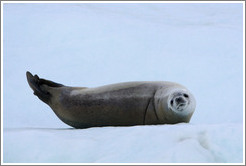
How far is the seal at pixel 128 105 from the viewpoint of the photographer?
4.80 metres

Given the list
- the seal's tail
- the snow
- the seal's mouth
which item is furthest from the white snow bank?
the seal's tail

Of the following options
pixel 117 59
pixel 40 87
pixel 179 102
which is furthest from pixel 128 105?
pixel 117 59

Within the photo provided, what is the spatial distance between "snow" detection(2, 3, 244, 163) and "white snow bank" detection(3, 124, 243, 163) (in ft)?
0.04

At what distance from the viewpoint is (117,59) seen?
7359 mm

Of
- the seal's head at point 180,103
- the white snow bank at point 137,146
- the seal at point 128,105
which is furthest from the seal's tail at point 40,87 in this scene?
the white snow bank at point 137,146

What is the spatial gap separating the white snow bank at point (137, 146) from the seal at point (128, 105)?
74 cm

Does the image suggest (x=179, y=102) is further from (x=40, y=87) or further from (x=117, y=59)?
(x=117, y=59)

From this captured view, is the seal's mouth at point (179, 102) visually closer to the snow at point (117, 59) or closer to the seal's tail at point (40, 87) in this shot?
the snow at point (117, 59)

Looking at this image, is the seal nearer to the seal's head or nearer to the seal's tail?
the seal's head

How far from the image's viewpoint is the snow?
13.1ft

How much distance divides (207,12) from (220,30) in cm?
134

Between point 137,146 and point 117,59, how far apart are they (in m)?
3.70

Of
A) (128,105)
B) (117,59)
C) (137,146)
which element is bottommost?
(117,59)

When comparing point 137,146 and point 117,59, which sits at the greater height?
point 137,146
